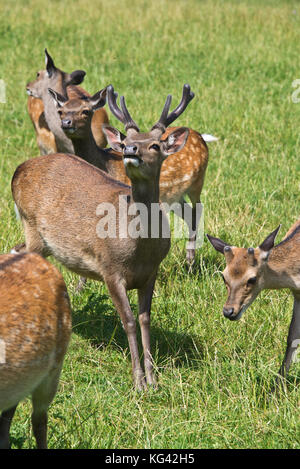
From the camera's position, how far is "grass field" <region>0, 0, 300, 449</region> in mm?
4469

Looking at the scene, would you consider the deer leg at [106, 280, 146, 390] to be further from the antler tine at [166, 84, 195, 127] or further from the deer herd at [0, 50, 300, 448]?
the antler tine at [166, 84, 195, 127]

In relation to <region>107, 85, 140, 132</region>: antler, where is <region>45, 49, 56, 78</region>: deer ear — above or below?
below

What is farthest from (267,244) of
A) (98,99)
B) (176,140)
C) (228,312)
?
(98,99)

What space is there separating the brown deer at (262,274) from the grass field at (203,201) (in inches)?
11.2

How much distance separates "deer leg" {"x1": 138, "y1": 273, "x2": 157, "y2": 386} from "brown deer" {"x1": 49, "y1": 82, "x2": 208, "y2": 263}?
154 centimetres

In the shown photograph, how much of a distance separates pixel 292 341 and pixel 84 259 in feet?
5.08

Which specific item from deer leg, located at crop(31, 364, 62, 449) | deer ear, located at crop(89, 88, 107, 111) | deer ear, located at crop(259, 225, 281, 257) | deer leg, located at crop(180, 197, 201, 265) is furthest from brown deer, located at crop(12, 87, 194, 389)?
deer leg, located at crop(180, 197, 201, 265)

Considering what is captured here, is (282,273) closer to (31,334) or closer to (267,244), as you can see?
(267,244)

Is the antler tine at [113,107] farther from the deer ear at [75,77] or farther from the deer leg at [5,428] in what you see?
the deer ear at [75,77]

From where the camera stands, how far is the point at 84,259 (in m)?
5.63

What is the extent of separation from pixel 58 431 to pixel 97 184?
206 cm

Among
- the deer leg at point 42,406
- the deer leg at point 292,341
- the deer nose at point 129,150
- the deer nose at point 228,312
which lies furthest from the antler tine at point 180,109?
the deer leg at point 42,406

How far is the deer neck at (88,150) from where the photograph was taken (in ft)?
23.1
